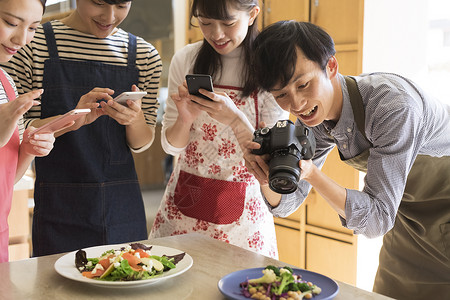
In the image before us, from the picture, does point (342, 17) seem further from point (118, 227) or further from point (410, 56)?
point (118, 227)

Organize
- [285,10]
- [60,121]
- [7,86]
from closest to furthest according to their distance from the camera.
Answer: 1. [60,121]
2. [7,86]
3. [285,10]

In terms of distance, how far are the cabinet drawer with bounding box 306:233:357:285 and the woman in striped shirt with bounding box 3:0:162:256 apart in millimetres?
1292

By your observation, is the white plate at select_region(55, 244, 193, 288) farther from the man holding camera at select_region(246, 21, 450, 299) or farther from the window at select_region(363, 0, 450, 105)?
the window at select_region(363, 0, 450, 105)

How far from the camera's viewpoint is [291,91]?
4.44 feet

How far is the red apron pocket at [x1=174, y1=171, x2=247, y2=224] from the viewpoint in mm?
1753

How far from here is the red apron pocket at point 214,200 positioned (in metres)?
1.75

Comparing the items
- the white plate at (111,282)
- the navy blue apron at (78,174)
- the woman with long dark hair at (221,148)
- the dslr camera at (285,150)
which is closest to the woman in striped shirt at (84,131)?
the navy blue apron at (78,174)

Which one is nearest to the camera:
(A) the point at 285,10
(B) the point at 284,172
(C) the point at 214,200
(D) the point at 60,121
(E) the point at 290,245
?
(B) the point at 284,172

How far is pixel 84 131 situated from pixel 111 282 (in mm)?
831

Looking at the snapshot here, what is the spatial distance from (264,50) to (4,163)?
78 centimetres

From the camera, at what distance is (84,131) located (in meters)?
1.81

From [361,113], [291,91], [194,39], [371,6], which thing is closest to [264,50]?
[291,91]

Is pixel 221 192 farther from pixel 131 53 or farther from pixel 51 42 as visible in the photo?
pixel 51 42

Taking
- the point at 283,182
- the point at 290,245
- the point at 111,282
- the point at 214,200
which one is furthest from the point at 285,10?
the point at 111,282
